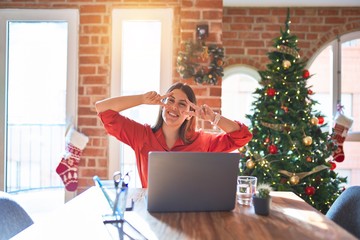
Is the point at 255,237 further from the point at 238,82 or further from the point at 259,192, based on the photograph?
the point at 238,82

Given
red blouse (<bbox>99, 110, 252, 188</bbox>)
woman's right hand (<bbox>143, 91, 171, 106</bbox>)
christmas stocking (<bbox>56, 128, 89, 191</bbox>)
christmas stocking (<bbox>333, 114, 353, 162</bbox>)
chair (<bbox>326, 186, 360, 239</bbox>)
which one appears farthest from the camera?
christmas stocking (<bbox>333, 114, 353, 162</bbox>)

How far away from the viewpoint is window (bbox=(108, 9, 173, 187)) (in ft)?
10.4

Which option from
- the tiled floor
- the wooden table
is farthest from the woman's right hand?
the tiled floor

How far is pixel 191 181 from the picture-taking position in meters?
1.27

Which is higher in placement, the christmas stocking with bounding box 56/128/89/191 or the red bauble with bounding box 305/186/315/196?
the christmas stocking with bounding box 56/128/89/191

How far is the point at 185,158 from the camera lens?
1.26 m

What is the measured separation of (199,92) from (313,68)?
1.86 meters

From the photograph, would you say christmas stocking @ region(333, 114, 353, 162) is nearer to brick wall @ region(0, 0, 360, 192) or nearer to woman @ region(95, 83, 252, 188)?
brick wall @ region(0, 0, 360, 192)

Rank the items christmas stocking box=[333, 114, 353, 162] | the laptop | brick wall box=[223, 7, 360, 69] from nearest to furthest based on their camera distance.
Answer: the laptop, christmas stocking box=[333, 114, 353, 162], brick wall box=[223, 7, 360, 69]

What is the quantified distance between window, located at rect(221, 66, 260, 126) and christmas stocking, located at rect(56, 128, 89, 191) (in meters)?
1.82

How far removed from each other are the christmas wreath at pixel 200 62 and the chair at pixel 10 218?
1.79 m

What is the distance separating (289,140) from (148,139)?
56.7 inches

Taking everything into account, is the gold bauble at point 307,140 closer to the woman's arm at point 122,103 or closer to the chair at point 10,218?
the woman's arm at point 122,103

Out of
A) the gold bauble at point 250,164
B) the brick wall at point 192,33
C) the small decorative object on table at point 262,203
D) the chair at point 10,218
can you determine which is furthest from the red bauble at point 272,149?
the chair at point 10,218
